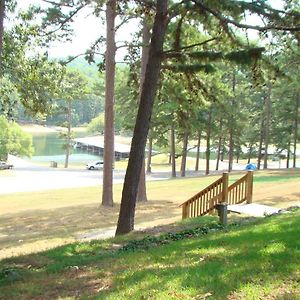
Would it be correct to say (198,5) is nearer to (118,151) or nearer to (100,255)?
(100,255)

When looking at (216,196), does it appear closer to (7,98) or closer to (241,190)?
(241,190)

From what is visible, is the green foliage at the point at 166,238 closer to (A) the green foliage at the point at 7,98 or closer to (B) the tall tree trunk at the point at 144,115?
(B) the tall tree trunk at the point at 144,115

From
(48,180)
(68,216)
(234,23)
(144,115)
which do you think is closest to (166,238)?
(144,115)

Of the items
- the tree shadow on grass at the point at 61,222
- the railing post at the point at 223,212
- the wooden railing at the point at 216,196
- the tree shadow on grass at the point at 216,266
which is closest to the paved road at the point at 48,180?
the tree shadow on grass at the point at 61,222

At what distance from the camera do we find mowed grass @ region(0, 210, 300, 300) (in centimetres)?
Answer: 446

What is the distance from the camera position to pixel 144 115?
9.44 meters

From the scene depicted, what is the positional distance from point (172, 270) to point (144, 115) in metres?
4.60

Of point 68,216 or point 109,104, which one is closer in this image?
point 68,216

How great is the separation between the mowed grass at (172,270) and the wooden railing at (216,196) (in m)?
4.05

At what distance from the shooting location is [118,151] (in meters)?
85.6

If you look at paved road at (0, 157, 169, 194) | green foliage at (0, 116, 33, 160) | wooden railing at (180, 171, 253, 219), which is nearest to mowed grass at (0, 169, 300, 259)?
wooden railing at (180, 171, 253, 219)

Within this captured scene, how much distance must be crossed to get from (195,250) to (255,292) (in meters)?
2.44

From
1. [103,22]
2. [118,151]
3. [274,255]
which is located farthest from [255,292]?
[118,151]

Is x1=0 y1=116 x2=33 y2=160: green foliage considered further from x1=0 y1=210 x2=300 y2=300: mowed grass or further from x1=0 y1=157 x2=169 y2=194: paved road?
x1=0 y1=210 x2=300 y2=300: mowed grass
